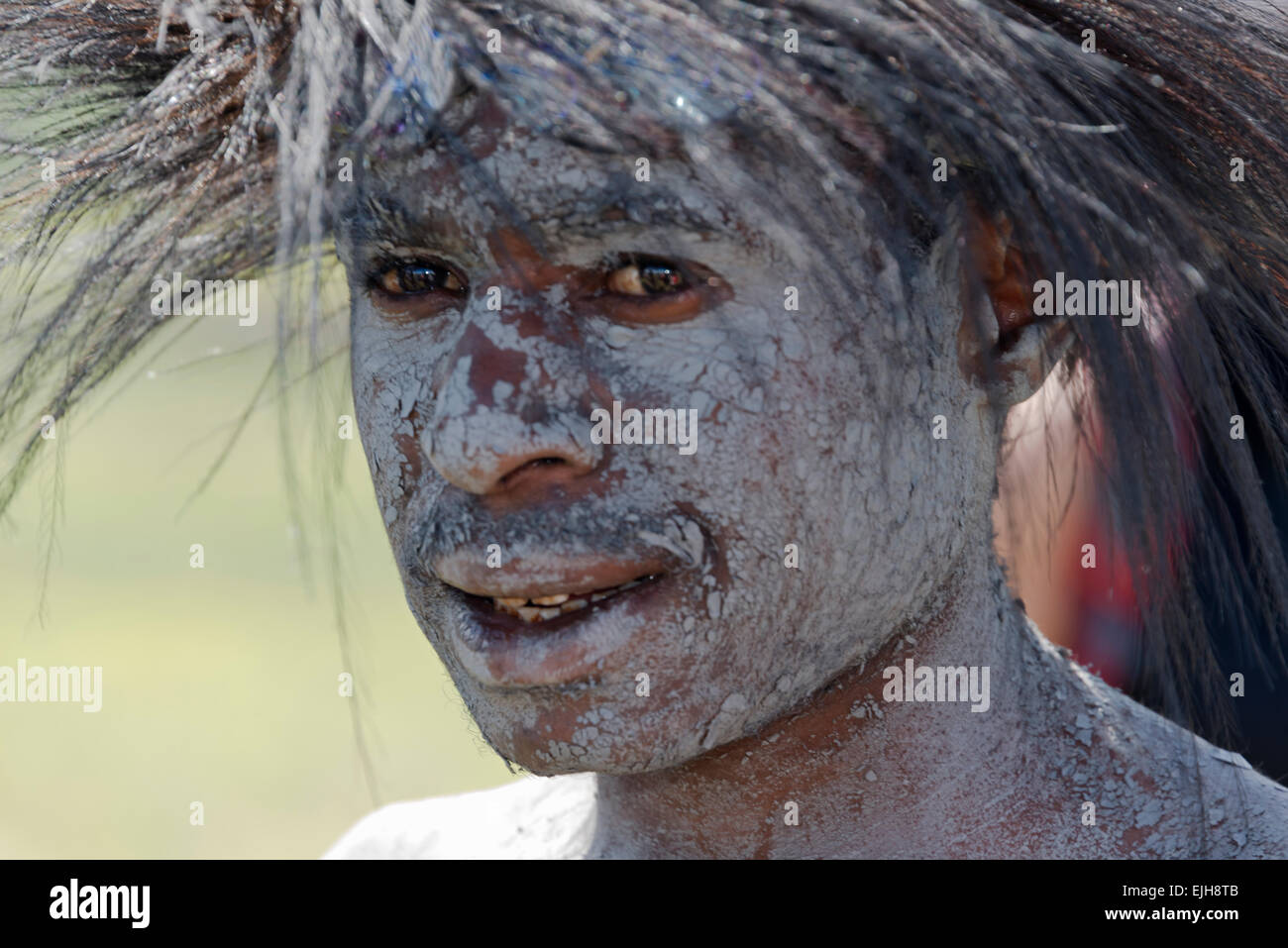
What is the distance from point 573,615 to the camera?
58.0 inches

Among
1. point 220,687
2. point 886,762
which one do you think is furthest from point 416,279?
point 220,687

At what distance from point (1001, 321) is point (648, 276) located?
434mm

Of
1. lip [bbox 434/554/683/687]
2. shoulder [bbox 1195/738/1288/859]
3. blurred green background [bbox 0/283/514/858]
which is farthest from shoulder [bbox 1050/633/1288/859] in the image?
blurred green background [bbox 0/283/514/858]

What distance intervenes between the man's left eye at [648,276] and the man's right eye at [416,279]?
0.22 metres

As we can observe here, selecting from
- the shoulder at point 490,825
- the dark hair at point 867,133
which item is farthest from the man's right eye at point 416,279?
the shoulder at point 490,825

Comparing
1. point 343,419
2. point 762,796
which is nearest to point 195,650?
point 343,419

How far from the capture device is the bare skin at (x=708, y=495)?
1438 mm

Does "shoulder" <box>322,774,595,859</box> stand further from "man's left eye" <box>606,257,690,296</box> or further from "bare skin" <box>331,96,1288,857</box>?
"man's left eye" <box>606,257,690,296</box>

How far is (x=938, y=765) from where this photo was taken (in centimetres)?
163

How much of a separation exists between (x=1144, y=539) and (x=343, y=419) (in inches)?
47.9

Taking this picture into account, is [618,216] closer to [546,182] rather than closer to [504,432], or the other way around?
[546,182]
